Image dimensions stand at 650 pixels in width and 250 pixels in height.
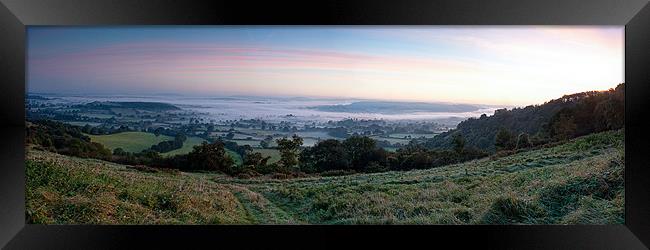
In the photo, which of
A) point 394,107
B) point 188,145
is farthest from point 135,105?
point 394,107

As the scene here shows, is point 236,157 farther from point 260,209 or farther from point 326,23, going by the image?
point 326,23

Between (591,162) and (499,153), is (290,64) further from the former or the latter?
(591,162)

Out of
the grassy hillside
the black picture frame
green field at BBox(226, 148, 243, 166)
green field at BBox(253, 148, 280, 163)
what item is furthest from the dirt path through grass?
the black picture frame

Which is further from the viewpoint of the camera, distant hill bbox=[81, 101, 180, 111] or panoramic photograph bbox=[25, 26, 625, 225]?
distant hill bbox=[81, 101, 180, 111]

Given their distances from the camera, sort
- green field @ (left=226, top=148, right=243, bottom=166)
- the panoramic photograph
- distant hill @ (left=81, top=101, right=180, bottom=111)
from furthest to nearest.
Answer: green field @ (left=226, top=148, right=243, bottom=166)
distant hill @ (left=81, top=101, right=180, bottom=111)
the panoramic photograph

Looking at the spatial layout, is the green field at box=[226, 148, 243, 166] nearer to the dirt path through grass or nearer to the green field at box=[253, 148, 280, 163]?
the green field at box=[253, 148, 280, 163]

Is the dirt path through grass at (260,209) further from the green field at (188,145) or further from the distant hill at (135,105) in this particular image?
the distant hill at (135,105)
